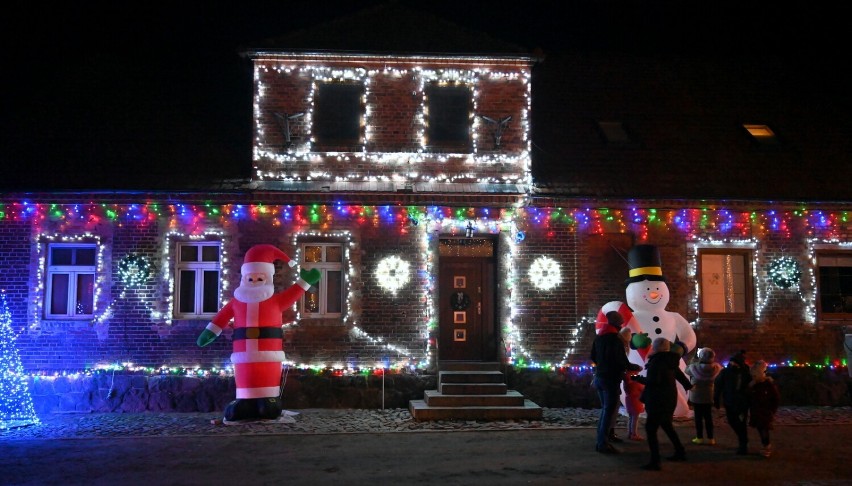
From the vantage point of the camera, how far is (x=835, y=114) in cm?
1546

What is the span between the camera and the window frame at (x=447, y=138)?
44.3 feet

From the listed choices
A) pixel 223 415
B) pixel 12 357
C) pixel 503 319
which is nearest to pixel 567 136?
pixel 503 319

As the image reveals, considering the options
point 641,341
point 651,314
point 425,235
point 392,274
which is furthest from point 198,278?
point 651,314

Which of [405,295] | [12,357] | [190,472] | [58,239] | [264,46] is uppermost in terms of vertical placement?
[264,46]

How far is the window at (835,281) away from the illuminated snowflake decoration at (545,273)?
17.2ft

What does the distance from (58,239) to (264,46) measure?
5.21m

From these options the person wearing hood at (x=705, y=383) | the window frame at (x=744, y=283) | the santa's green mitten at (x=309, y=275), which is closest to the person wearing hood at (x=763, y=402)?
the person wearing hood at (x=705, y=383)

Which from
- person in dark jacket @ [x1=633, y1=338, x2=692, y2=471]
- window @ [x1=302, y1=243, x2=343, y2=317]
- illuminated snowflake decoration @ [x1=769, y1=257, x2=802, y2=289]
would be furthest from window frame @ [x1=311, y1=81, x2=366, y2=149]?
illuminated snowflake decoration @ [x1=769, y1=257, x2=802, y2=289]

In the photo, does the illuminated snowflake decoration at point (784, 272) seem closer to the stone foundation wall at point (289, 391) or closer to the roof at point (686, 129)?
the roof at point (686, 129)

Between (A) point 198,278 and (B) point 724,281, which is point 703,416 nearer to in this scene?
(B) point 724,281

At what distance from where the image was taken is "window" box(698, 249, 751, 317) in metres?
13.6

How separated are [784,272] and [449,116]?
23.2ft

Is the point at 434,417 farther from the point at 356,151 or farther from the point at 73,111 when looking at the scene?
the point at 73,111

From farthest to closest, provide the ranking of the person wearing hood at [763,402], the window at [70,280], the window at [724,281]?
the window at [724,281]
the window at [70,280]
the person wearing hood at [763,402]
